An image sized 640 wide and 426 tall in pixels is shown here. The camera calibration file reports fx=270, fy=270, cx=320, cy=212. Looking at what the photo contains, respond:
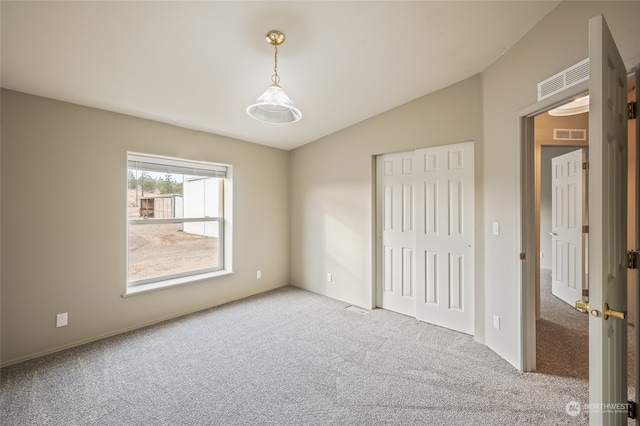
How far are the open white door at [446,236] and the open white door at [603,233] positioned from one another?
5.76 feet

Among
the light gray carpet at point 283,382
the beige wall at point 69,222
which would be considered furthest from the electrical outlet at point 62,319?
the light gray carpet at point 283,382

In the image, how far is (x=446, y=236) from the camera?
10.1 ft

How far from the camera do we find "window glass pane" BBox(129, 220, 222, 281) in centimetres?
326

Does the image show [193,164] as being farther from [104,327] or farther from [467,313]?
[467,313]

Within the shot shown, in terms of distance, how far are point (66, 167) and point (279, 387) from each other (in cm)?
286

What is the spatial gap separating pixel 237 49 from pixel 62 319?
3.00 metres

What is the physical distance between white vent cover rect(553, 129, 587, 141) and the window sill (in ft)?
15.7

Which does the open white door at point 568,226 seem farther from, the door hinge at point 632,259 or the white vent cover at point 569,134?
the door hinge at point 632,259

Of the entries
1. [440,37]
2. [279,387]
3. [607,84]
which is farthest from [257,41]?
[279,387]

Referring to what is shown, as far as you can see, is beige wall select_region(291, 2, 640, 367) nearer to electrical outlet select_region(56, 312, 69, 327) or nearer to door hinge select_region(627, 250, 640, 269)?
door hinge select_region(627, 250, 640, 269)

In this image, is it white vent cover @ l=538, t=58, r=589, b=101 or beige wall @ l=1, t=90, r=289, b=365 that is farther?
beige wall @ l=1, t=90, r=289, b=365

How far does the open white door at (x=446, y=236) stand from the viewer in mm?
2932

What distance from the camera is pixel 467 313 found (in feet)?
9.66

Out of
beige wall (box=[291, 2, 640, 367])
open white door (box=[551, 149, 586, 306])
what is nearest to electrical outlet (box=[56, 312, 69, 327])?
beige wall (box=[291, 2, 640, 367])
